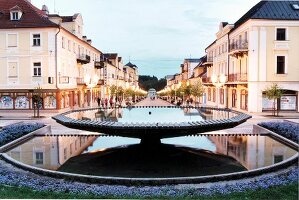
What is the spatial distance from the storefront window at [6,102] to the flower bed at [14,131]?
64.1 feet

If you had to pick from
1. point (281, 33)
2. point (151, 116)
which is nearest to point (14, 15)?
point (281, 33)

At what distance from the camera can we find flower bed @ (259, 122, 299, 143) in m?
15.2

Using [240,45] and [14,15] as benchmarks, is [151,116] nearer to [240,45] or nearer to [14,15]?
[240,45]

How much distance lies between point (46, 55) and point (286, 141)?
1028 inches

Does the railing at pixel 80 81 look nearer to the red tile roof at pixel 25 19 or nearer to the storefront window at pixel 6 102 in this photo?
the storefront window at pixel 6 102

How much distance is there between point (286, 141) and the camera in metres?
14.8

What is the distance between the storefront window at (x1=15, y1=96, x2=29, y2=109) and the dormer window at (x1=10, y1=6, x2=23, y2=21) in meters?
7.27

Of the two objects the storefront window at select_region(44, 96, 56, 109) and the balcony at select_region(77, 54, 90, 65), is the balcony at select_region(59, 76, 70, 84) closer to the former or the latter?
the storefront window at select_region(44, 96, 56, 109)

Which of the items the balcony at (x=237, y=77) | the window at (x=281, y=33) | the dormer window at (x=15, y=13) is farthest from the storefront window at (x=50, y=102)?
the window at (x=281, y=33)

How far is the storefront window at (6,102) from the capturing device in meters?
36.3

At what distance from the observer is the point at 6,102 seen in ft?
119

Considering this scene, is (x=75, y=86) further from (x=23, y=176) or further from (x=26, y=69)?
(x=23, y=176)

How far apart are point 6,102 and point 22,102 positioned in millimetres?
1548

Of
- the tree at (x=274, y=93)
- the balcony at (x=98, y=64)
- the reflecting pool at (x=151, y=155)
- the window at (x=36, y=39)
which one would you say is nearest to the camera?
the reflecting pool at (x=151, y=155)
